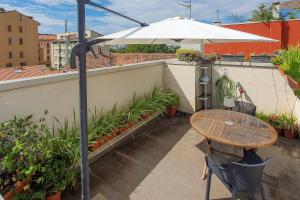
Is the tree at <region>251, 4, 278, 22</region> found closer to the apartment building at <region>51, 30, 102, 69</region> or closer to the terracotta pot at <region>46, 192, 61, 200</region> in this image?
the apartment building at <region>51, 30, 102, 69</region>

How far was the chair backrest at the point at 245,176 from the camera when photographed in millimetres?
2588

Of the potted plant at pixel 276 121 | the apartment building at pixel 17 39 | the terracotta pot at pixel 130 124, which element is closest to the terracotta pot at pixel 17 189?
the terracotta pot at pixel 130 124

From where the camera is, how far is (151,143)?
16.9 feet

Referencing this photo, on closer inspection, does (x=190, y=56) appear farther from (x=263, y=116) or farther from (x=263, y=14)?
(x=263, y=14)

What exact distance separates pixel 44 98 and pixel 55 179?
137 centimetres

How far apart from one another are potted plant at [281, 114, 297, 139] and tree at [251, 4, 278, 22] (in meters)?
11.3

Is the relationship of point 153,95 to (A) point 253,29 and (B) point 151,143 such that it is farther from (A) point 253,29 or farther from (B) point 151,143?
(A) point 253,29

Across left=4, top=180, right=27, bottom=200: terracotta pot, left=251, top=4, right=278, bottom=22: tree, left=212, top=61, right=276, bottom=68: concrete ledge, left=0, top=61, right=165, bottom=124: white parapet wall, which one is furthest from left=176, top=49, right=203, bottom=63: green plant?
left=251, top=4, right=278, bottom=22: tree

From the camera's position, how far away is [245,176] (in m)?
2.64

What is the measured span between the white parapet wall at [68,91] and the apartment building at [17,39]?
52707mm

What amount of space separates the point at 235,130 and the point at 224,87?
345 centimetres

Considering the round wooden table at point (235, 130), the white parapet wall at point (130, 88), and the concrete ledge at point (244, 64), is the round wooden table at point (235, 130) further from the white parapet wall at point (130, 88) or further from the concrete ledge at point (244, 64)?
the concrete ledge at point (244, 64)

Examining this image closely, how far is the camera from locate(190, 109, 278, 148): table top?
10.6 ft

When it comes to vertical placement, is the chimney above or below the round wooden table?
above
